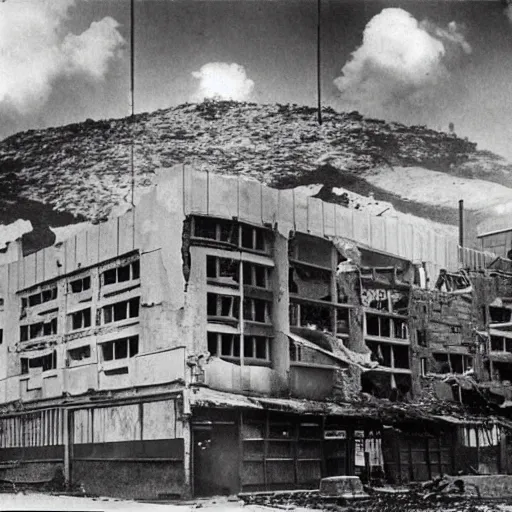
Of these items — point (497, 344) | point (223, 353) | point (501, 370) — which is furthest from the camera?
point (497, 344)

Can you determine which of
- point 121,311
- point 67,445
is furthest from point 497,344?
point 67,445

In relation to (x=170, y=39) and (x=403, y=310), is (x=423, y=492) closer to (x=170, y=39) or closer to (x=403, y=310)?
(x=403, y=310)

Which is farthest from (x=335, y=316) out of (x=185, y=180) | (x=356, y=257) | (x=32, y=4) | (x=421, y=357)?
(x=32, y=4)

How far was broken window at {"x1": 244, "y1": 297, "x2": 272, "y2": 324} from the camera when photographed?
1385 centimetres

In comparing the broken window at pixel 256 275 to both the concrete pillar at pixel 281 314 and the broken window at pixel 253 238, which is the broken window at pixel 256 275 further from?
the broken window at pixel 253 238

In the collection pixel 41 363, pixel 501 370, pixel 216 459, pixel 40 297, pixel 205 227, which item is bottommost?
A: pixel 216 459

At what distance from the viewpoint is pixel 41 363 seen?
14.3 meters

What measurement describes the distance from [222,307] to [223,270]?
0.55 meters

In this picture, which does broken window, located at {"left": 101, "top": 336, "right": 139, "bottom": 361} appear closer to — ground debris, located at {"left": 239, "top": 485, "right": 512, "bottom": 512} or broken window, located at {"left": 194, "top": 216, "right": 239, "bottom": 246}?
broken window, located at {"left": 194, "top": 216, "right": 239, "bottom": 246}

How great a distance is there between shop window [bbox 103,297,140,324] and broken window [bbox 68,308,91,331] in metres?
0.39

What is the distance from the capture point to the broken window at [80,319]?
46.0ft

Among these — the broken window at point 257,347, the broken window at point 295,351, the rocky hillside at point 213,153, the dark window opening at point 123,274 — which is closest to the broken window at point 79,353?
the dark window opening at point 123,274

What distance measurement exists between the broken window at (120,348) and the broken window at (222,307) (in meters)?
1.16

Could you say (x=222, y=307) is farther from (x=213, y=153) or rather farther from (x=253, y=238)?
(x=213, y=153)
